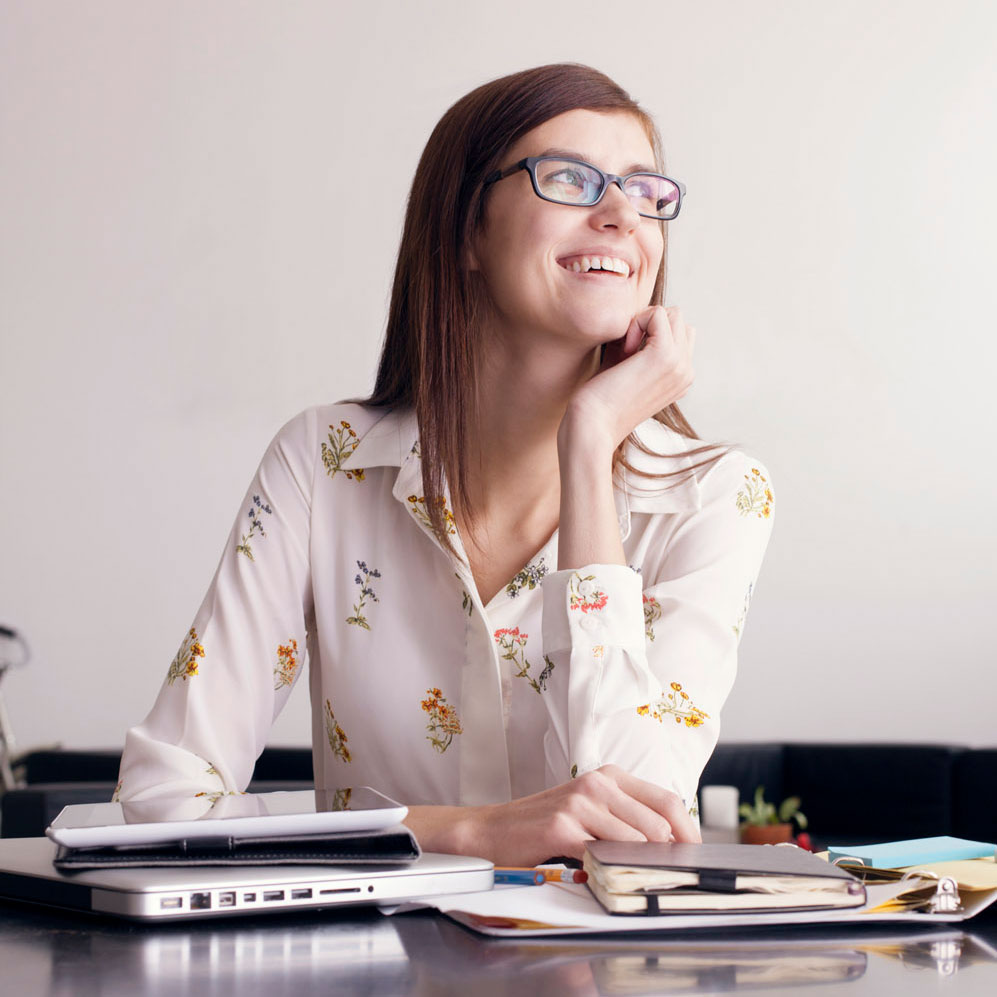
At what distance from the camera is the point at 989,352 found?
3.95 meters

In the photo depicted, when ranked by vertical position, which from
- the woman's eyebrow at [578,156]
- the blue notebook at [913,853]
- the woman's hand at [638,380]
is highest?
the woman's eyebrow at [578,156]

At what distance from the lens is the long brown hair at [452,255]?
4.83 ft

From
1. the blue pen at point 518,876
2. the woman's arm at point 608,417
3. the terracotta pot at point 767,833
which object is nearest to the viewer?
the blue pen at point 518,876

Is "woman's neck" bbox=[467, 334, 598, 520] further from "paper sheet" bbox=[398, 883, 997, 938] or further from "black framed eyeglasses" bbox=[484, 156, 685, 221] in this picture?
"paper sheet" bbox=[398, 883, 997, 938]

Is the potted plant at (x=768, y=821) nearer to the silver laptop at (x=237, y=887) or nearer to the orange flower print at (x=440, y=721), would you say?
the orange flower print at (x=440, y=721)

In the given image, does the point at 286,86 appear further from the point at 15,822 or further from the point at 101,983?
the point at 101,983

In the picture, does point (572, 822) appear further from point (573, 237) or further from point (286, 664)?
point (573, 237)

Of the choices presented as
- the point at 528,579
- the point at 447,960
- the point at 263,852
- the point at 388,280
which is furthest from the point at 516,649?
the point at 388,280

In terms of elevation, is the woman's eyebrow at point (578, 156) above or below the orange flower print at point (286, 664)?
above

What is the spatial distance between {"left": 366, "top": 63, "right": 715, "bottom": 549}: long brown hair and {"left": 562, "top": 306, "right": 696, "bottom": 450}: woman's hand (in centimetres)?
9

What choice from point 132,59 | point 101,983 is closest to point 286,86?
point 132,59

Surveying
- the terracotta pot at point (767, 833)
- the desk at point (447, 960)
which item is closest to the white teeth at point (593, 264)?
the desk at point (447, 960)

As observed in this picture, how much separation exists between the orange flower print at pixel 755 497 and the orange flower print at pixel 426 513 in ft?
1.10

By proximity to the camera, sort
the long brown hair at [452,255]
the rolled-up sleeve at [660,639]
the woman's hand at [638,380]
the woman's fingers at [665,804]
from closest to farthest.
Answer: the woman's fingers at [665,804], the rolled-up sleeve at [660,639], the woman's hand at [638,380], the long brown hair at [452,255]
